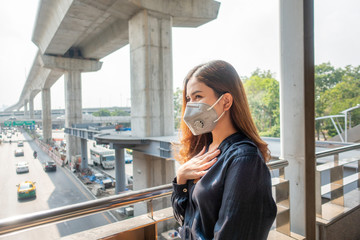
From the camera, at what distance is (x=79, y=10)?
45.7 ft

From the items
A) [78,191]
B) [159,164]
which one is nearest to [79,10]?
[159,164]

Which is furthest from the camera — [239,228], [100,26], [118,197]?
[100,26]

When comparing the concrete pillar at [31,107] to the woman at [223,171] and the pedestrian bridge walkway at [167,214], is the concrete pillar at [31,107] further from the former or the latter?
the woman at [223,171]

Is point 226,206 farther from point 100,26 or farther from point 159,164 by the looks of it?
point 100,26

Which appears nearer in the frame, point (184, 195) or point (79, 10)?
point (184, 195)

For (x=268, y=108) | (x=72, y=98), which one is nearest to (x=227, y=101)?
(x=72, y=98)

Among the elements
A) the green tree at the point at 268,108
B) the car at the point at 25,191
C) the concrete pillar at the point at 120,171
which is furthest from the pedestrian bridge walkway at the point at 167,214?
the green tree at the point at 268,108

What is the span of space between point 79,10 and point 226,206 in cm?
1610

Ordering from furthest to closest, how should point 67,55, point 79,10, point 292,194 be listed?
point 67,55
point 79,10
point 292,194

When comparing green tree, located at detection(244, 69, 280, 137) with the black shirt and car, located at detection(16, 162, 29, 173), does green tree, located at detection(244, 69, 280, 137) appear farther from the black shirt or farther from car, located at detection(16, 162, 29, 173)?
the black shirt

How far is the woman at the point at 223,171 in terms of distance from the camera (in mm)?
878

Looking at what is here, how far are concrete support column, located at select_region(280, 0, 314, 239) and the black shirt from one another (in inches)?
80.2

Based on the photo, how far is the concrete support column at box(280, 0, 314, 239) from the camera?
2.65 m

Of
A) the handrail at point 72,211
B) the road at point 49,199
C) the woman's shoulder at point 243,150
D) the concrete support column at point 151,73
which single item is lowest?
the road at point 49,199
